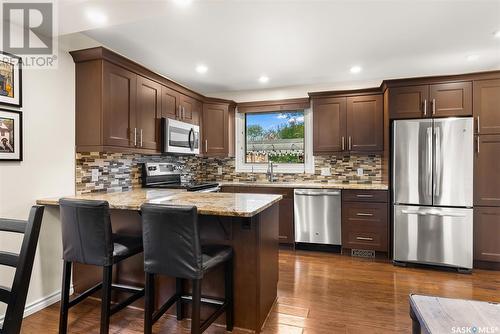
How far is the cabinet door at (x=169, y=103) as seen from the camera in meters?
3.38

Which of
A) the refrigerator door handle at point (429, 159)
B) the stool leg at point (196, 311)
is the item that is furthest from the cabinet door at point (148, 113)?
the refrigerator door handle at point (429, 159)

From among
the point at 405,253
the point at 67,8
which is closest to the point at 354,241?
the point at 405,253

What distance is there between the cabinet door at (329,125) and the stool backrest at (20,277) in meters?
3.62

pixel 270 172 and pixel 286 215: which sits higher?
pixel 270 172

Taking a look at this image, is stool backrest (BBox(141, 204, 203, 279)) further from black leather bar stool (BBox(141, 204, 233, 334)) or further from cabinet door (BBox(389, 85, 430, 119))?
cabinet door (BBox(389, 85, 430, 119))

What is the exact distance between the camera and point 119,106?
2.72 m

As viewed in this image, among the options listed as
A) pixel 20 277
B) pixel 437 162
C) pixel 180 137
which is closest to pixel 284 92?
pixel 180 137

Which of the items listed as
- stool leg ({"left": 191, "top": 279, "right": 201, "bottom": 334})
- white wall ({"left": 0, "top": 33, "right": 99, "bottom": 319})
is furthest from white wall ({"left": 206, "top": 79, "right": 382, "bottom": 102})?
stool leg ({"left": 191, "top": 279, "right": 201, "bottom": 334})

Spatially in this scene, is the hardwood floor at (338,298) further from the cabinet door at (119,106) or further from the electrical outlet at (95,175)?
the cabinet door at (119,106)

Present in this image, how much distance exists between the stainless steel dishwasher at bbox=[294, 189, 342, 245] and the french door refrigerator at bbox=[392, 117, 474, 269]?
0.73 meters

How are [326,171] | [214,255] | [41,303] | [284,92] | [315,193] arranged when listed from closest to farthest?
1. [214,255]
2. [41,303]
3. [315,193]
4. [326,171]
5. [284,92]

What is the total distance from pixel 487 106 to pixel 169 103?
379 cm

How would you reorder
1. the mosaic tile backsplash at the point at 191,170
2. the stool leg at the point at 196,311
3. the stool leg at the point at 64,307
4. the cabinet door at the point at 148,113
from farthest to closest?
the cabinet door at the point at 148,113, the mosaic tile backsplash at the point at 191,170, the stool leg at the point at 64,307, the stool leg at the point at 196,311

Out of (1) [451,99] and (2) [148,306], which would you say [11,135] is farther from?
(1) [451,99]
